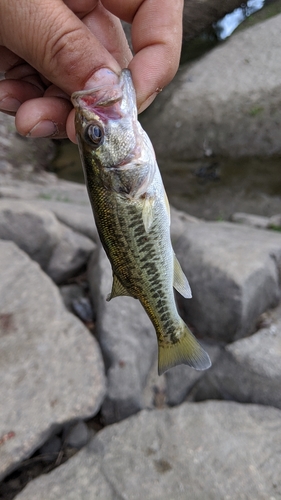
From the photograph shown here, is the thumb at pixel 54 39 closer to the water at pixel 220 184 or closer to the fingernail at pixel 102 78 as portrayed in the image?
the fingernail at pixel 102 78

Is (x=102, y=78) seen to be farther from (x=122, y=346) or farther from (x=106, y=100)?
(x=122, y=346)

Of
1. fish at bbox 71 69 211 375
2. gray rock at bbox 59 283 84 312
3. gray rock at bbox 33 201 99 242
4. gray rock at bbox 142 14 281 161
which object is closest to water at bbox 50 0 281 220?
gray rock at bbox 142 14 281 161

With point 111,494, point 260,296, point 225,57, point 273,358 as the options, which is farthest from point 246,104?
point 111,494

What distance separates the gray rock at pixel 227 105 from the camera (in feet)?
29.3

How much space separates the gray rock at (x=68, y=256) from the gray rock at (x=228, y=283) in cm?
111

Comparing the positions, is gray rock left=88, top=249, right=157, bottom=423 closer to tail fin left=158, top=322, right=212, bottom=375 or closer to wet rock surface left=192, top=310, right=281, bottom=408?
wet rock surface left=192, top=310, right=281, bottom=408

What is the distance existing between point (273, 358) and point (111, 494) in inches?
65.6

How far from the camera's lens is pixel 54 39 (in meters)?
1.88

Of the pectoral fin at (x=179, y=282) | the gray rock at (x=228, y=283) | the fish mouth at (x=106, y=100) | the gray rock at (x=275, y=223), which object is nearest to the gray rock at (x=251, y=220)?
the gray rock at (x=275, y=223)

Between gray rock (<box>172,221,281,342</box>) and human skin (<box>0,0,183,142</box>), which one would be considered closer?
human skin (<box>0,0,183,142</box>)

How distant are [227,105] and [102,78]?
27.3ft

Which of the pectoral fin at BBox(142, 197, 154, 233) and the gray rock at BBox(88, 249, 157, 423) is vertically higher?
the pectoral fin at BBox(142, 197, 154, 233)

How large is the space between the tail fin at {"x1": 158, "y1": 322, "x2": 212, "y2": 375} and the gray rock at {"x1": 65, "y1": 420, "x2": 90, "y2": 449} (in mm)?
1432

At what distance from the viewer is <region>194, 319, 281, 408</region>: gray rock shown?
3.33 m
